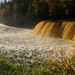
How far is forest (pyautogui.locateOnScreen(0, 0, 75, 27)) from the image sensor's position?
1816 centimetres

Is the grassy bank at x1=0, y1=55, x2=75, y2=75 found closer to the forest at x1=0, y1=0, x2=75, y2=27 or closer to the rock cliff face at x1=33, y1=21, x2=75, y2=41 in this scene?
the rock cliff face at x1=33, y1=21, x2=75, y2=41

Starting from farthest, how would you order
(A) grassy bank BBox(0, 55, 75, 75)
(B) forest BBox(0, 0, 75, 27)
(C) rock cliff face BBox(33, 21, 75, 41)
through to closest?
(B) forest BBox(0, 0, 75, 27), (C) rock cliff face BBox(33, 21, 75, 41), (A) grassy bank BBox(0, 55, 75, 75)

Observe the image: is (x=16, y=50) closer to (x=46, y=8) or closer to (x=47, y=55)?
(x=47, y=55)

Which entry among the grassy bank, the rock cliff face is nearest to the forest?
the rock cliff face

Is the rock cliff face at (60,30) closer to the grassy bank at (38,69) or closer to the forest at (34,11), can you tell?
the grassy bank at (38,69)

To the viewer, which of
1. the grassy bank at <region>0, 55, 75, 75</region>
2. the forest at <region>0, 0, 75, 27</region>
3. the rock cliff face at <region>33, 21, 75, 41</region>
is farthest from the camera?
the forest at <region>0, 0, 75, 27</region>

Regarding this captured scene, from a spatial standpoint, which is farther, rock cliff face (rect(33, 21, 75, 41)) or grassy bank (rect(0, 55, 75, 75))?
rock cliff face (rect(33, 21, 75, 41))

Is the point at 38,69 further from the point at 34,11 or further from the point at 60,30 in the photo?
the point at 34,11

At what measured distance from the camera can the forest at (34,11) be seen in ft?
59.6

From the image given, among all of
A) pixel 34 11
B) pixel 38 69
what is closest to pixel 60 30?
pixel 38 69

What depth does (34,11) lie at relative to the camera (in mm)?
24516

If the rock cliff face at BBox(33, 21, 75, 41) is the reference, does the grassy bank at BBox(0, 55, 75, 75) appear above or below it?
below

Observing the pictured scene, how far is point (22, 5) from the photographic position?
90.0ft

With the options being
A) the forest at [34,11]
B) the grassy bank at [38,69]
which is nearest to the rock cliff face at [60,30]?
the grassy bank at [38,69]
